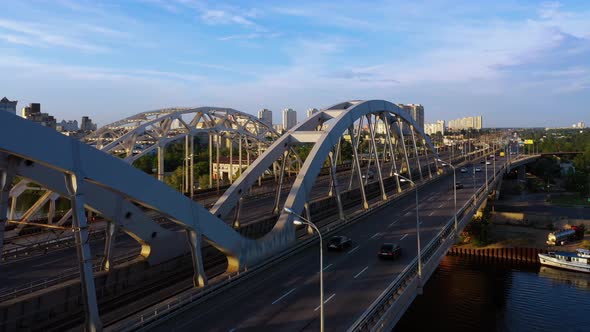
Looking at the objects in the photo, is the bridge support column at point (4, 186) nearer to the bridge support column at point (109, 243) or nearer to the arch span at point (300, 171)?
the bridge support column at point (109, 243)

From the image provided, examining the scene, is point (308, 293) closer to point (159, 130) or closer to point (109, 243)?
point (109, 243)

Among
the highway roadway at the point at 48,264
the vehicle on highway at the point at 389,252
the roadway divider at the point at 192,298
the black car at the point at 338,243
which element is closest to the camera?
the roadway divider at the point at 192,298

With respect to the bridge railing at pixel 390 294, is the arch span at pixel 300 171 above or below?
above

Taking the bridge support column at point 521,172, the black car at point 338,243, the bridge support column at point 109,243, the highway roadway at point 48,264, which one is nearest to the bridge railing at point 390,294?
the black car at point 338,243

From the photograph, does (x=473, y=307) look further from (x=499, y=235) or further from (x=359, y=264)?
(x=499, y=235)

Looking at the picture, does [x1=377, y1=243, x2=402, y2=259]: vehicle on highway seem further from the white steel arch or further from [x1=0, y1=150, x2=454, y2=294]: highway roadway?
the white steel arch

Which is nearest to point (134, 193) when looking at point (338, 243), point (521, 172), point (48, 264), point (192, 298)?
point (192, 298)
